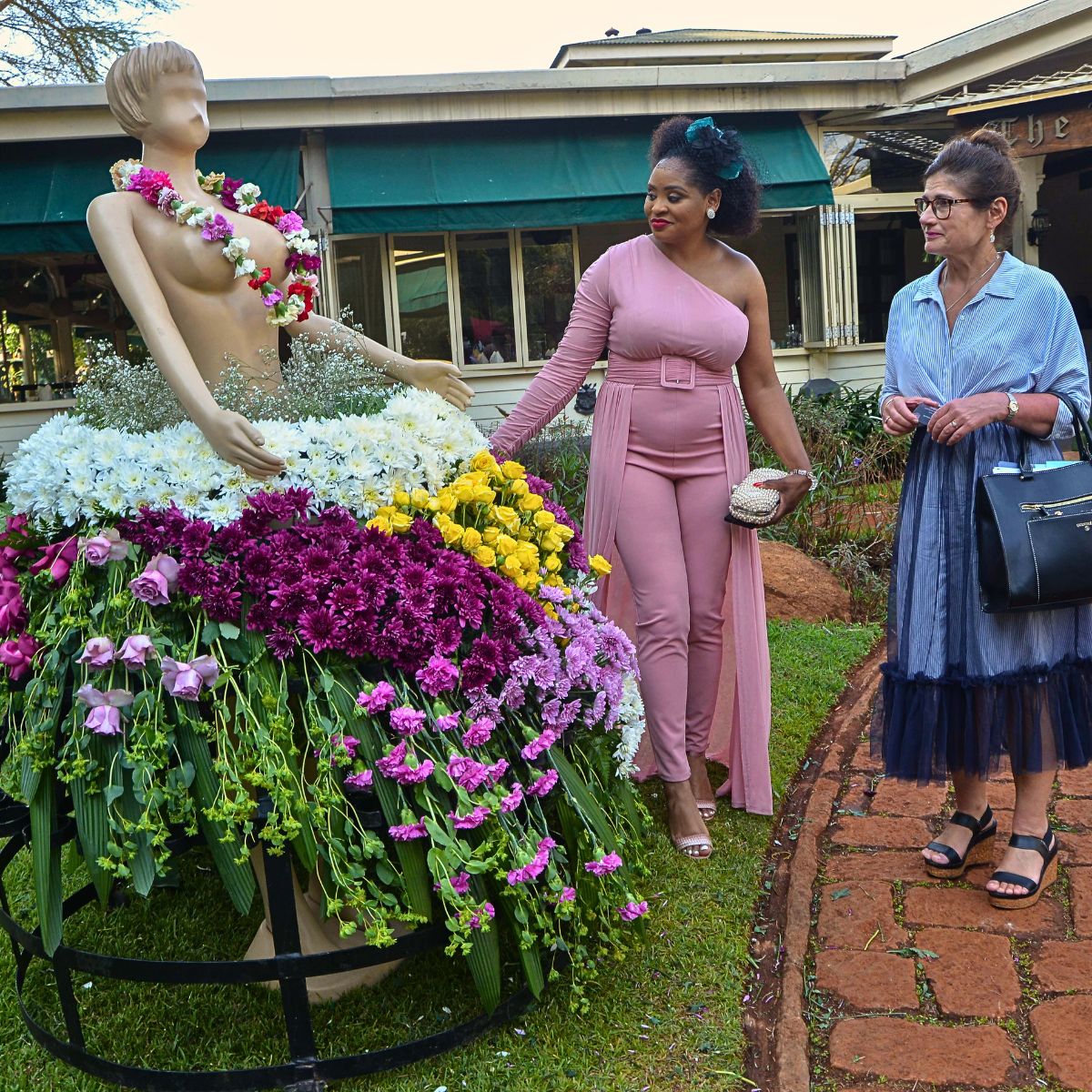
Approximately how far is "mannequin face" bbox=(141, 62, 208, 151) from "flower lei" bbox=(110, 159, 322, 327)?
78 millimetres

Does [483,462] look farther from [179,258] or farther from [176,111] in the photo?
[176,111]

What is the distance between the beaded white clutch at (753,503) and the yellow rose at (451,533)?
118 centimetres

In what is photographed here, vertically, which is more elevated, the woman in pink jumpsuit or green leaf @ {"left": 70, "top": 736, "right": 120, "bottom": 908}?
the woman in pink jumpsuit

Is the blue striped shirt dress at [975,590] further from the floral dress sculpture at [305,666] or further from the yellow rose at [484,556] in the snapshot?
the yellow rose at [484,556]

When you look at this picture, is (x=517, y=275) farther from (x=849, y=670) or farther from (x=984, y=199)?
(x=984, y=199)

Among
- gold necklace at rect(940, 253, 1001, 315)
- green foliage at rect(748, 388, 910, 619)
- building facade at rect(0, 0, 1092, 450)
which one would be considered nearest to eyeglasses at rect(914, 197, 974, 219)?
gold necklace at rect(940, 253, 1001, 315)

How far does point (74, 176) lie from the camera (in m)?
10.2

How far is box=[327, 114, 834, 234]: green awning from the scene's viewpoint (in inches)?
409

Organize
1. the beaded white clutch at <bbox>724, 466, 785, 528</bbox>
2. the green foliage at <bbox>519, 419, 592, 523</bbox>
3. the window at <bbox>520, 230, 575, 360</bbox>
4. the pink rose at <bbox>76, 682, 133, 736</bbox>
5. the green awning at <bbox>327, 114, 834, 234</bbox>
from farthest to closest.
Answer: the window at <bbox>520, 230, 575, 360</bbox>
the green awning at <bbox>327, 114, 834, 234</bbox>
the green foliage at <bbox>519, 419, 592, 523</bbox>
the beaded white clutch at <bbox>724, 466, 785, 528</bbox>
the pink rose at <bbox>76, 682, 133, 736</bbox>

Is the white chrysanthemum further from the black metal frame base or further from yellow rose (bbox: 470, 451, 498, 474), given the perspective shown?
the black metal frame base

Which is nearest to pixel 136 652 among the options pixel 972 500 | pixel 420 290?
pixel 972 500

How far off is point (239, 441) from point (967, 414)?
1760 millimetres

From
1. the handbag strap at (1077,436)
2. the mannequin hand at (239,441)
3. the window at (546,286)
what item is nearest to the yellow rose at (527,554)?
the mannequin hand at (239,441)

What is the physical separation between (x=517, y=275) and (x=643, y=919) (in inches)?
379
